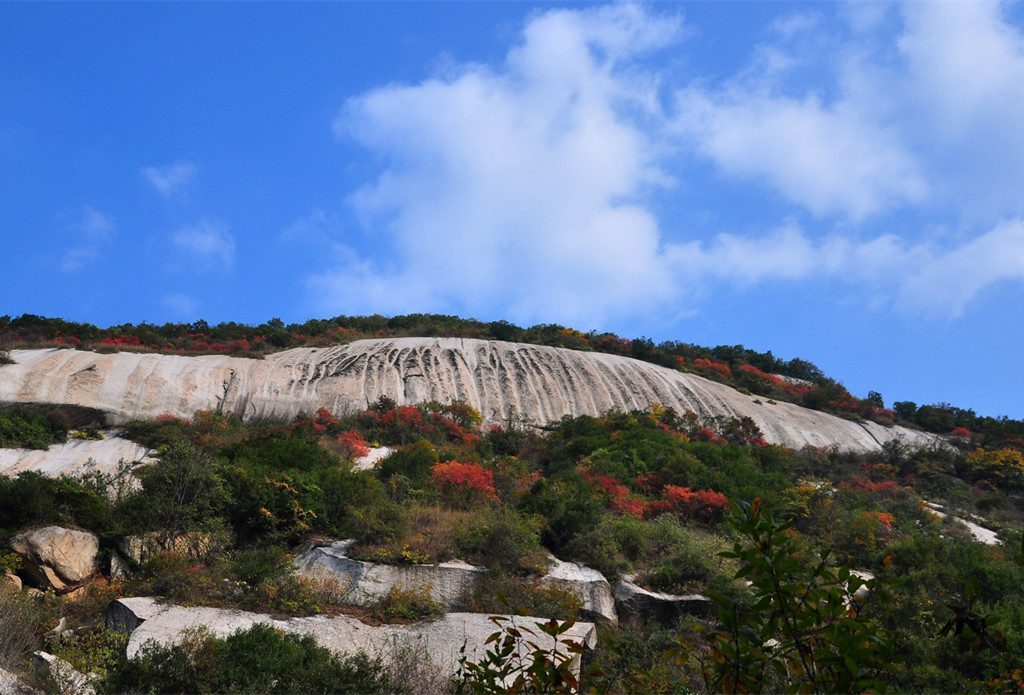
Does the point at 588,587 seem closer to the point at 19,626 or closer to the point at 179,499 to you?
the point at 179,499

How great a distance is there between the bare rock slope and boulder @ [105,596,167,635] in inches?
613

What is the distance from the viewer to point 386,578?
1449 cm

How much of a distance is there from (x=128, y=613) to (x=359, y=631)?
10.5 ft

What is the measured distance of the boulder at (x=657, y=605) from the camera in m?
14.7

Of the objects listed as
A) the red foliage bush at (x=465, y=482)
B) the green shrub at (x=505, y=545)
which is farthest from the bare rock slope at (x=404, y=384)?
the green shrub at (x=505, y=545)

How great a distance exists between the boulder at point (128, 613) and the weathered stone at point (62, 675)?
3.30 feet

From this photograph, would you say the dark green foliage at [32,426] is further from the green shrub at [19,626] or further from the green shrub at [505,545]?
the green shrub at [505,545]

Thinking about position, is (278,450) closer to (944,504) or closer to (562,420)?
(562,420)

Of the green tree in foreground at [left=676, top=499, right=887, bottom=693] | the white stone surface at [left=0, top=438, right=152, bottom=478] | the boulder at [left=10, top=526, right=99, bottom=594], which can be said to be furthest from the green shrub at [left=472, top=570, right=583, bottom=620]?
the white stone surface at [left=0, top=438, right=152, bottom=478]

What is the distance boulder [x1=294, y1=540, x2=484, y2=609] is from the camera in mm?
14141

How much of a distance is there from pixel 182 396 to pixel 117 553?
14.7m

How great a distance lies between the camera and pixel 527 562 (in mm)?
15195

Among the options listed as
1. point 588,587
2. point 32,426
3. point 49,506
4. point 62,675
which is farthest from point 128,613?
point 32,426

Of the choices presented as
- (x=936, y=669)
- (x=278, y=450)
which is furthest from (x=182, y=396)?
(x=936, y=669)
